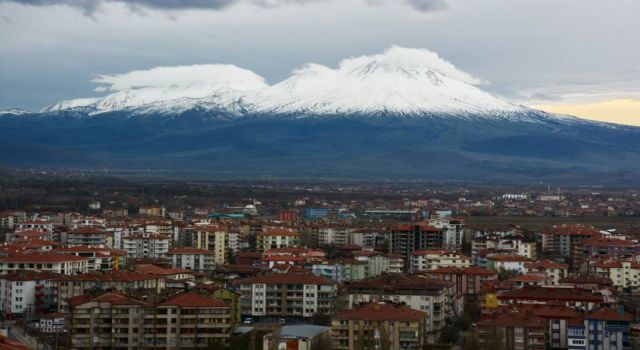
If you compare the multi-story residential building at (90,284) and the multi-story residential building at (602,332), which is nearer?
the multi-story residential building at (602,332)

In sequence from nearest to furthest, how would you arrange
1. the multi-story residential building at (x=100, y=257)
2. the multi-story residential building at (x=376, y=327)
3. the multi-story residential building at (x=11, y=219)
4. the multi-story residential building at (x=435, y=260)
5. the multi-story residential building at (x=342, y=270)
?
1. the multi-story residential building at (x=376, y=327)
2. the multi-story residential building at (x=342, y=270)
3. the multi-story residential building at (x=100, y=257)
4. the multi-story residential building at (x=435, y=260)
5. the multi-story residential building at (x=11, y=219)

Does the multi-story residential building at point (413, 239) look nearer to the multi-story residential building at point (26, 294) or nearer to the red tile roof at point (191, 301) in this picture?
the multi-story residential building at point (26, 294)

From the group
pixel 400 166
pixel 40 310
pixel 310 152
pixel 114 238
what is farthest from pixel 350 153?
pixel 40 310

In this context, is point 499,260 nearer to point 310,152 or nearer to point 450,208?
point 450,208

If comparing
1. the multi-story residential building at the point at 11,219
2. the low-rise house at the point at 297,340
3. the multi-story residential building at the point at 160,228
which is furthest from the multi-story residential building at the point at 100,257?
the multi-story residential building at the point at 11,219

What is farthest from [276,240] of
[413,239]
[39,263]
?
[39,263]

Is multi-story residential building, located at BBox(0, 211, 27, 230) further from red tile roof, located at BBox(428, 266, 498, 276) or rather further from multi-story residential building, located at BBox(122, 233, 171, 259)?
red tile roof, located at BBox(428, 266, 498, 276)

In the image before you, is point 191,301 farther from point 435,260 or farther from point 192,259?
point 192,259

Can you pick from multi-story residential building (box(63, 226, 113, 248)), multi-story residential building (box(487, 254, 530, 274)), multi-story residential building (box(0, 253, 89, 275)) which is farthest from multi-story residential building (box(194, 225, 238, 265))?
multi-story residential building (box(0, 253, 89, 275))
